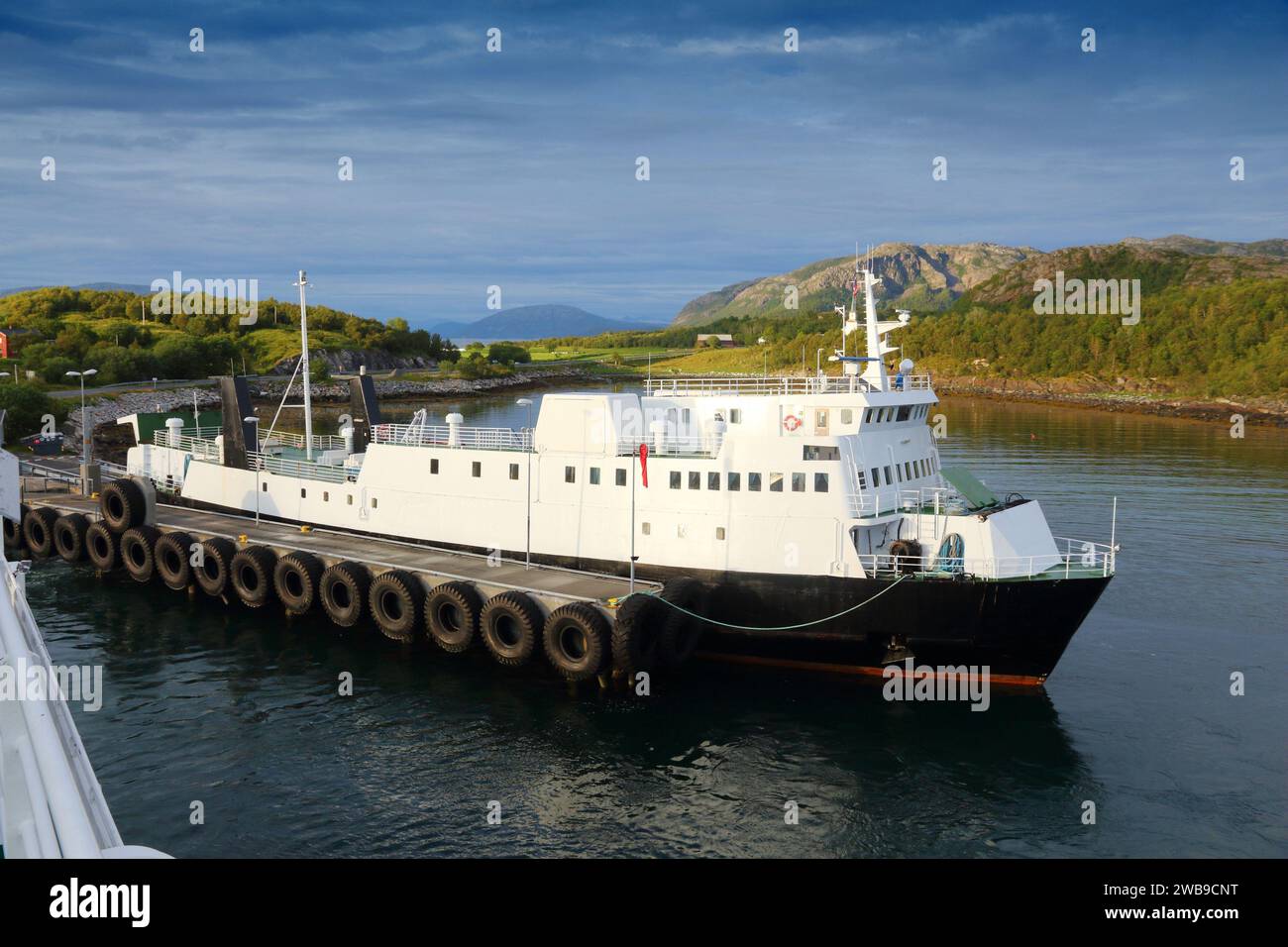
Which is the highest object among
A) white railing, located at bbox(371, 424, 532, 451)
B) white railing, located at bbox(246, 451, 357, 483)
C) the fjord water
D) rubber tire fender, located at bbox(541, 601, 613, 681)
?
white railing, located at bbox(371, 424, 532, 451)

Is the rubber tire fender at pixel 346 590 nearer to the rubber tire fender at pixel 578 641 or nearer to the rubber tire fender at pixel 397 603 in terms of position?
the rubber tire fender at pixel 397 603

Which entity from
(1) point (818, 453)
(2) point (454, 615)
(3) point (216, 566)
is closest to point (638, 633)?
(2) point (454, 615)

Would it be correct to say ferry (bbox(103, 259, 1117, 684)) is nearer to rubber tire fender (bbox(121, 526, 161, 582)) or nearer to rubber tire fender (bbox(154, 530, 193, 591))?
rubber tire fender (bbox(154, 530, 193, 591))

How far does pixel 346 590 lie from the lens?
89.0ft

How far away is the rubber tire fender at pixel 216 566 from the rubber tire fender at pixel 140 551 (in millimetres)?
2527

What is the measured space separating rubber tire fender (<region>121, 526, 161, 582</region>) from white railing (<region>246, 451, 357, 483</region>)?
4.27 metres

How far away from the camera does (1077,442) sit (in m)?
73.0

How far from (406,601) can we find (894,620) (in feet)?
41.8

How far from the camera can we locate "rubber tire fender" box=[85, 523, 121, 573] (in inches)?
1305

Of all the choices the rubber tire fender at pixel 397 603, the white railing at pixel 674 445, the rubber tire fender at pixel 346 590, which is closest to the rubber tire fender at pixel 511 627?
the rubber tire fender at pixel 397 603

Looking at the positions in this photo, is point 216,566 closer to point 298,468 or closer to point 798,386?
point 298,468

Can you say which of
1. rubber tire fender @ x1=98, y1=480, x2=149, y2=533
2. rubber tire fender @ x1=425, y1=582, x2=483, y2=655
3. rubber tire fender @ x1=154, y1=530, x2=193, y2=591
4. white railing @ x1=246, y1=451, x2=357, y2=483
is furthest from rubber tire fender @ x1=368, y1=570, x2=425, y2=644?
rubber tire fender @ x1=98, y1=480, x2=149, y2=533

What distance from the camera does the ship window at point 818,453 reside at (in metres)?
24.0

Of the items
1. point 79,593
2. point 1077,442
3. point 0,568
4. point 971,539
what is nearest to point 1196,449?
point 1077,442
